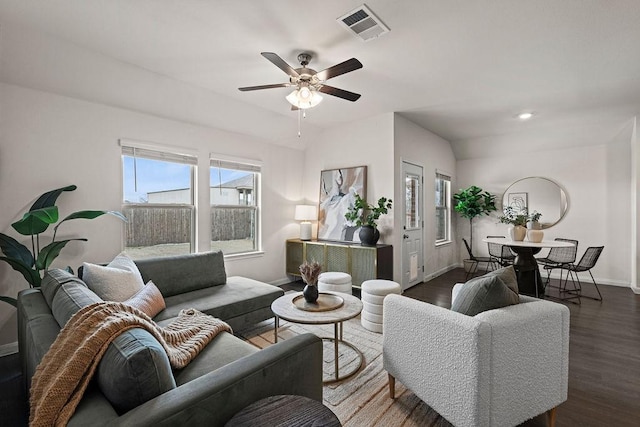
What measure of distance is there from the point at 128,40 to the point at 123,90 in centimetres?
80

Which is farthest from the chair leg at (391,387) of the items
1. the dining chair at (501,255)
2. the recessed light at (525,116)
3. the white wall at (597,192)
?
the white wall at (597,192)

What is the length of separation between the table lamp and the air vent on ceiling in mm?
3019

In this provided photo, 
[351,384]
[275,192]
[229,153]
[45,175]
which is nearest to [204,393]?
[351,384]

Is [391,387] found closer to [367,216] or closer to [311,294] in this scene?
[311,294]

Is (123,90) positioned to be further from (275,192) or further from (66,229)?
(275,192)

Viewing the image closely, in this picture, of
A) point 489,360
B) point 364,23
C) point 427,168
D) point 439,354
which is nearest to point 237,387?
point 439,354

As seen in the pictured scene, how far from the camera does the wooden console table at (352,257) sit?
4102 millimetres

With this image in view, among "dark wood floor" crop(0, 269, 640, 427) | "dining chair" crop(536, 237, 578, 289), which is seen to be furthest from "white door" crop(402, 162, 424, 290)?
"dining chair" crop(536, 237, 578, 289)

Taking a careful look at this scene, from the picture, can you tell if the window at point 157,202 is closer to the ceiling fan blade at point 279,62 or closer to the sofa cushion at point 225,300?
the sofa cushion at point 225,300

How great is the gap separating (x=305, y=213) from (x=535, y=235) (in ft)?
11.4

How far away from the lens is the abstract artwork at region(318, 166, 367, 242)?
470 centimetres

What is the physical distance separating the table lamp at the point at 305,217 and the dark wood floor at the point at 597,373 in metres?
2.35

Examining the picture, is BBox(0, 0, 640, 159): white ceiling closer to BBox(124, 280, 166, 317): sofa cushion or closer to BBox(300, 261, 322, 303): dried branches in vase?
BBox(300, 261, 322, 303): dried branches in vase

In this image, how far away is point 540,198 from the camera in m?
5.65
